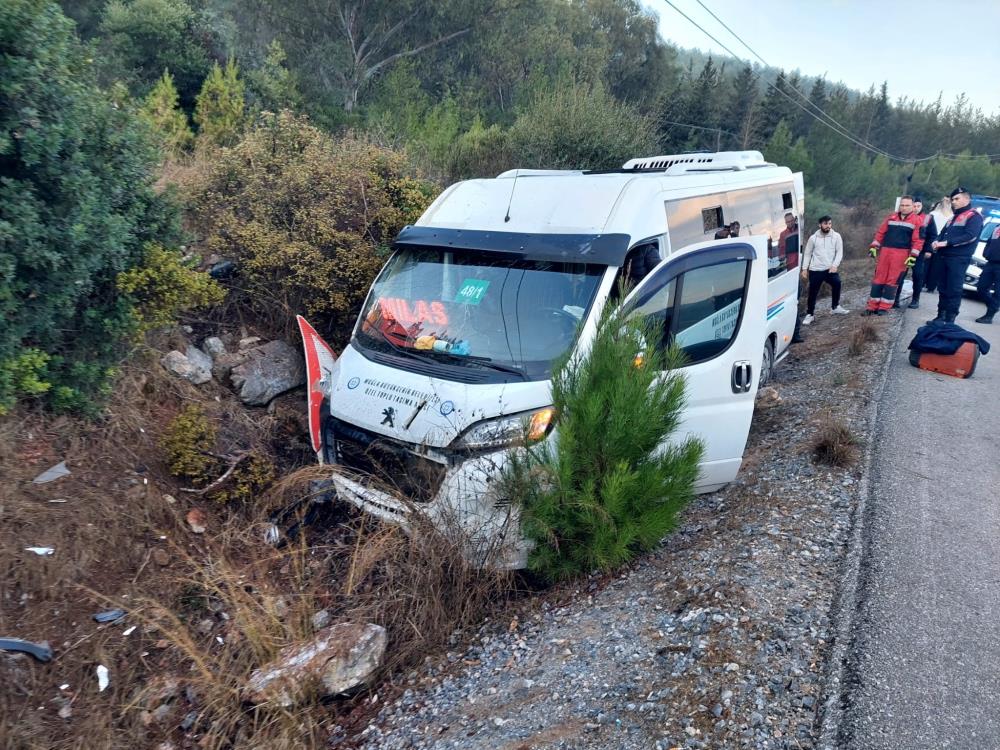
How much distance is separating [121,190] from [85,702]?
3.60m

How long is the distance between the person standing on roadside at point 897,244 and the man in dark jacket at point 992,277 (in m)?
1.10

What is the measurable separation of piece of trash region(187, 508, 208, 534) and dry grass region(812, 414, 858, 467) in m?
4.78

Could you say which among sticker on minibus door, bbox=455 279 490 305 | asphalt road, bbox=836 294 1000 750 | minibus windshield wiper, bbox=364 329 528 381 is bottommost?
asphalt road, bbox=836 294 1000 750

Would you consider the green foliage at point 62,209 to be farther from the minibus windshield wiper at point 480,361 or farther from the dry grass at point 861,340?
the dry grass at point 861,340

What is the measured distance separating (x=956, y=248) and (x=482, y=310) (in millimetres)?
7573

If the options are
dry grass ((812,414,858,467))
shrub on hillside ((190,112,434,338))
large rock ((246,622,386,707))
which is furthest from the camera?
A: shrub on hillside ((190,112,434,338))

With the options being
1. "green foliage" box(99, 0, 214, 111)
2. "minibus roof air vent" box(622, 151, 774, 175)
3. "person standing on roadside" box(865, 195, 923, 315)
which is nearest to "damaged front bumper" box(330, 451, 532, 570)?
"minibus roof air vent" box(622, 151, 774, 175)

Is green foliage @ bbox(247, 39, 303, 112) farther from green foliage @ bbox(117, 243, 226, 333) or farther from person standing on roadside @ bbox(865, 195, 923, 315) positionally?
person standing on roadside @ bbox(865, 195, 923, 315)

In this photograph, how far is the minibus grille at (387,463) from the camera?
4.28 metres

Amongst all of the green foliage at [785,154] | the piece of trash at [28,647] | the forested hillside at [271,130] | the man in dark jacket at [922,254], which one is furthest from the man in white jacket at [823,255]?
the green foliage at [785,154]

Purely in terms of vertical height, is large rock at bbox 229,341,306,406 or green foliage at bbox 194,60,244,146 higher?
green foliage at bbox 194,60,244,146

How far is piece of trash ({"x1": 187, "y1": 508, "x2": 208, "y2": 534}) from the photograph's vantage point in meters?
4.96

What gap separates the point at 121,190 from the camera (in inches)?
206

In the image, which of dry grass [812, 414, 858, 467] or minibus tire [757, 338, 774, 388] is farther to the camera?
minibus tire [757, 338, 774, 388]
